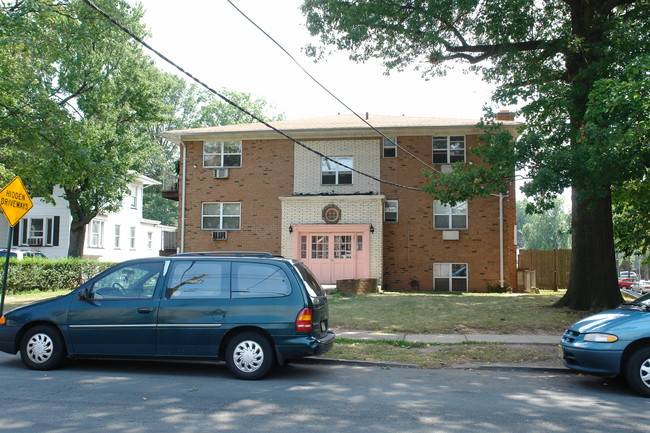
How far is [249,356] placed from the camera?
745 centimetres

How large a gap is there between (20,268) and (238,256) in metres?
16.8

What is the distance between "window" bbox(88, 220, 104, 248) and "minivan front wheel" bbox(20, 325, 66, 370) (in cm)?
2834

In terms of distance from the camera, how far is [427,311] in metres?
14.8

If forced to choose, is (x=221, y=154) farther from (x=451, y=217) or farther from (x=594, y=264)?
(x=594, y=264)

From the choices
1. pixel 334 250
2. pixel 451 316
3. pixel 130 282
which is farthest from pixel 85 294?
pixel 334 250

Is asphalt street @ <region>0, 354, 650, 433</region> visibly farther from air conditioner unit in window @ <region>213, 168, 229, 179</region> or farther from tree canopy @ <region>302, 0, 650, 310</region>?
air conditioner unit in window @ <region>213, 168, 229, 179</region>

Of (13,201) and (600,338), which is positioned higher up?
(13,201)

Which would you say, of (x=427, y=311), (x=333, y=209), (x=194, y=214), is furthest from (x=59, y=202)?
(x=427, y=311)

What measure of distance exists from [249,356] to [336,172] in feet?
56.6

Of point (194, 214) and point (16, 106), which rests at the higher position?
point (16, 106)

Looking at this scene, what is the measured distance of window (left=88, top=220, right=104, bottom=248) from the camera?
3458 centimetres

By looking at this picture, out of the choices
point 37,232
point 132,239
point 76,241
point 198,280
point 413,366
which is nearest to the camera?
point 198,280

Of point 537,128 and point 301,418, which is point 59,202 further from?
point 301,418

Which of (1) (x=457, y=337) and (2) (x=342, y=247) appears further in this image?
(2) (x=342, y=247)
